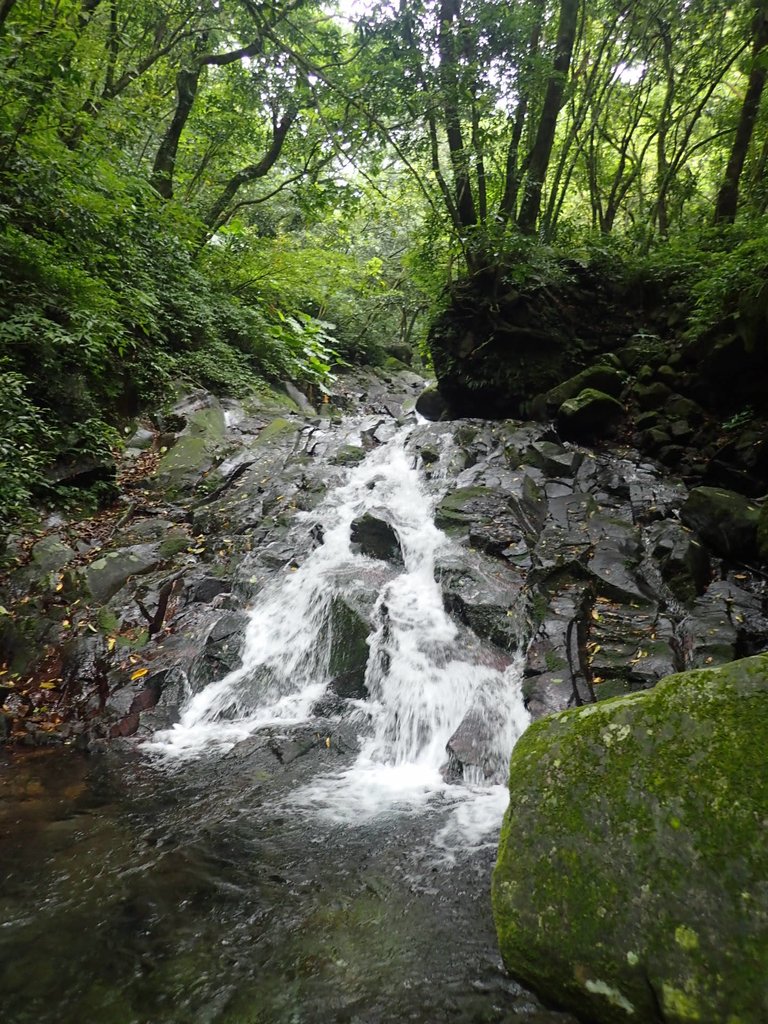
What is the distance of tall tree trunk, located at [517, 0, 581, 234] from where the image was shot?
9.66 meters

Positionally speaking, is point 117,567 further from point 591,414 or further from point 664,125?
point 664,125

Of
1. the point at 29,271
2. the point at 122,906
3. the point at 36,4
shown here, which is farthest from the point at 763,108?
the point at 122,906

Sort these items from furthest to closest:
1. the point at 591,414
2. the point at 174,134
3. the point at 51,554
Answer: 1. the point at 174,134
2. the point at 591,414
3. the point at 51,554

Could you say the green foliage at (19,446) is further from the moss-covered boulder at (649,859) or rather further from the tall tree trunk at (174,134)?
the tall tree trunk at (174,134)

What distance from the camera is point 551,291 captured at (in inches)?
419

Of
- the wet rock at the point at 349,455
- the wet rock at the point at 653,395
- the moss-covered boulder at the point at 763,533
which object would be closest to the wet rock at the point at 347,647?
the moss-covered boulder at the point at 763,533

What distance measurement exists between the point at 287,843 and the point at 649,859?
8.32ft

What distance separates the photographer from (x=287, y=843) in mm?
3750


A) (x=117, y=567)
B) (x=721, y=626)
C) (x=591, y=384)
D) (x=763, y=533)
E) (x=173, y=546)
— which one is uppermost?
(x=591, y=384)

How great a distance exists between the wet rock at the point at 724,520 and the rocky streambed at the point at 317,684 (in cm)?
5

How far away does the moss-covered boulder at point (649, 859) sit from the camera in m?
1.93

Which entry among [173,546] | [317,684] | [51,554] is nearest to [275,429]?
[173,546]

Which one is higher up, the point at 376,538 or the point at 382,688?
the point at 376,538

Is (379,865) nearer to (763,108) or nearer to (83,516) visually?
(83,516)
